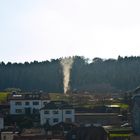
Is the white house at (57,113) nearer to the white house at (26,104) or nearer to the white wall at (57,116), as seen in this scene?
the white wall at (57,116)

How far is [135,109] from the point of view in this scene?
4253 cm

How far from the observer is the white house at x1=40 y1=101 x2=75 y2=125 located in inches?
2382

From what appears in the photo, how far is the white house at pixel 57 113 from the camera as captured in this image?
6050 centimetres

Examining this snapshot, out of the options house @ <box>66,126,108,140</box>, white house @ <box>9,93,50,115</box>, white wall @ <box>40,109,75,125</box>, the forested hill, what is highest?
the forested hill

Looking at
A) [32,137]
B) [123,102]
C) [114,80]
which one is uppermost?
[114,80]

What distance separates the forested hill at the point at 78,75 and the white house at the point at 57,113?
179 feet

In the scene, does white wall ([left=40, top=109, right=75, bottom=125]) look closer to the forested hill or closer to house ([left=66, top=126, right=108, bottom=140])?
house ([left=66, top=126, right=108, bottom=140])

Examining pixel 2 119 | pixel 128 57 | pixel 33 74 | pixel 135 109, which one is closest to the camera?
pixel 135 109

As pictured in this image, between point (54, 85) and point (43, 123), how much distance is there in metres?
66.1

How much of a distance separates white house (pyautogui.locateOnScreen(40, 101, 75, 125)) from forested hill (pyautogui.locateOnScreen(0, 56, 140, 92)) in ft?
179

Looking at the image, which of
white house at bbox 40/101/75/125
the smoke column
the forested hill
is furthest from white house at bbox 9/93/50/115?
the smoke column

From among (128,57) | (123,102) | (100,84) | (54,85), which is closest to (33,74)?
(54,85)

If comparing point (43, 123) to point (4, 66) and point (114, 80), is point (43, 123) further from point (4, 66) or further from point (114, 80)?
point (4, 66)

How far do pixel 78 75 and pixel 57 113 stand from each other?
2793 inches
